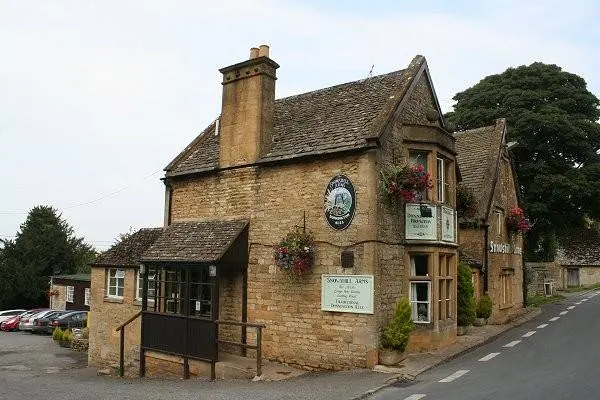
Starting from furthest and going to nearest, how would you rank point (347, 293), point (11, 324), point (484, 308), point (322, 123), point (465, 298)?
point (11, 324)
point (484, 308)
point (465, 298)
point (322, 123)
point (347, 293)

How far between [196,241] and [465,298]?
9065 millimetres

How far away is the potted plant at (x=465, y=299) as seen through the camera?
18.2m

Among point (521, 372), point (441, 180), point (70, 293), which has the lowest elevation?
point (70, 293)

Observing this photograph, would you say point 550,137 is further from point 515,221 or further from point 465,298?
point 465,298

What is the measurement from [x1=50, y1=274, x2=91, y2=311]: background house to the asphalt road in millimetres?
33283

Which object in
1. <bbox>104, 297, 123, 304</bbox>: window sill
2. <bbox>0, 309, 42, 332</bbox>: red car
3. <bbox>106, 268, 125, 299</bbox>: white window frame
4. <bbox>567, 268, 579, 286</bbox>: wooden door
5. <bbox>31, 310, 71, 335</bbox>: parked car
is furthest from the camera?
<bbox>567, 268, 579, 286</bbox>: wooden door

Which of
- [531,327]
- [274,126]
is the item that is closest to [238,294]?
[274,126]

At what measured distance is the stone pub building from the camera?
13.7 meters

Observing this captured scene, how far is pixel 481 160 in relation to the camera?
964 inches

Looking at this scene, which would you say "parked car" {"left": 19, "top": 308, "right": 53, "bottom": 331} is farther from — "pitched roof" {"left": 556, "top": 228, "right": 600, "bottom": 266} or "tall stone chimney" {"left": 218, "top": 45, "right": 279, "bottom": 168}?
"pitched roof" {"left": 556, "top": 228, "right": 600, "bottom": 266}

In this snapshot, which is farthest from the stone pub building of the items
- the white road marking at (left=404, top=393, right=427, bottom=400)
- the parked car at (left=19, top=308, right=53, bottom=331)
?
the parked car at (left=19, top=308, right=53, bottom=331)

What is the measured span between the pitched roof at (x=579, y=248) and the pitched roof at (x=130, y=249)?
4334 cm

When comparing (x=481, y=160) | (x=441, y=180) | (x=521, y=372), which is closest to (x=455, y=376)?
(x=521, y=372)

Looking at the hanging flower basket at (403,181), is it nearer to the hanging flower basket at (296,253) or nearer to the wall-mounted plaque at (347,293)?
the wall-mounted plaque at (347,293)
